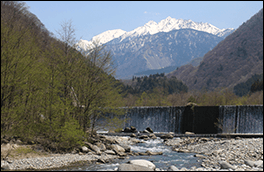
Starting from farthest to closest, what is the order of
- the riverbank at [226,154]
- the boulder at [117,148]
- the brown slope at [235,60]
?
the brown slope at [235,60] → the boulder at [117,148] → the riverbank at [226,154]

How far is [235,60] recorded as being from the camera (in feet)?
498

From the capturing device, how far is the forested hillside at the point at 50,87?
1145 cm

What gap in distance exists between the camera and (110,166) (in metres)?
12.8

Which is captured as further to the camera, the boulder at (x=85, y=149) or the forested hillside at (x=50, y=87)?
the boulder at (x=85, y=149)

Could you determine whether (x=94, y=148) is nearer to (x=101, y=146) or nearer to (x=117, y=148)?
(x=101, y=146)

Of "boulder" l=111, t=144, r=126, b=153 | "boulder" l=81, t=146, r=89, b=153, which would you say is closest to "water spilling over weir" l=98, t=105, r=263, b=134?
"boulder" l=111, t=144, r=126, b=153

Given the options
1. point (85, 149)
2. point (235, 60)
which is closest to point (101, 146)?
point (85, 149)

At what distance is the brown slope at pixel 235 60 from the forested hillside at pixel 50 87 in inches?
4957

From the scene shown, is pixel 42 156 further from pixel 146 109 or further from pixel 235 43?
pixel 235 43

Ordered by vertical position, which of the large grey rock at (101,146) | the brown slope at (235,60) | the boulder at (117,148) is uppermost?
the brown slope at (235,60)

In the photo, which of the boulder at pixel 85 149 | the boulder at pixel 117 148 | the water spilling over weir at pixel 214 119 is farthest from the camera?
the water spilling over weir at pixel 214 119

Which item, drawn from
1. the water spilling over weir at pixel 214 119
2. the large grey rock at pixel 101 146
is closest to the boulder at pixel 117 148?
the large grey rock at pixel 101 146

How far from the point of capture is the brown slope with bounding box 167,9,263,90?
138875mm

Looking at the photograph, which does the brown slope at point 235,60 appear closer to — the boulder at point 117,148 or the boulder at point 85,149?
the boulder at point 117,148
